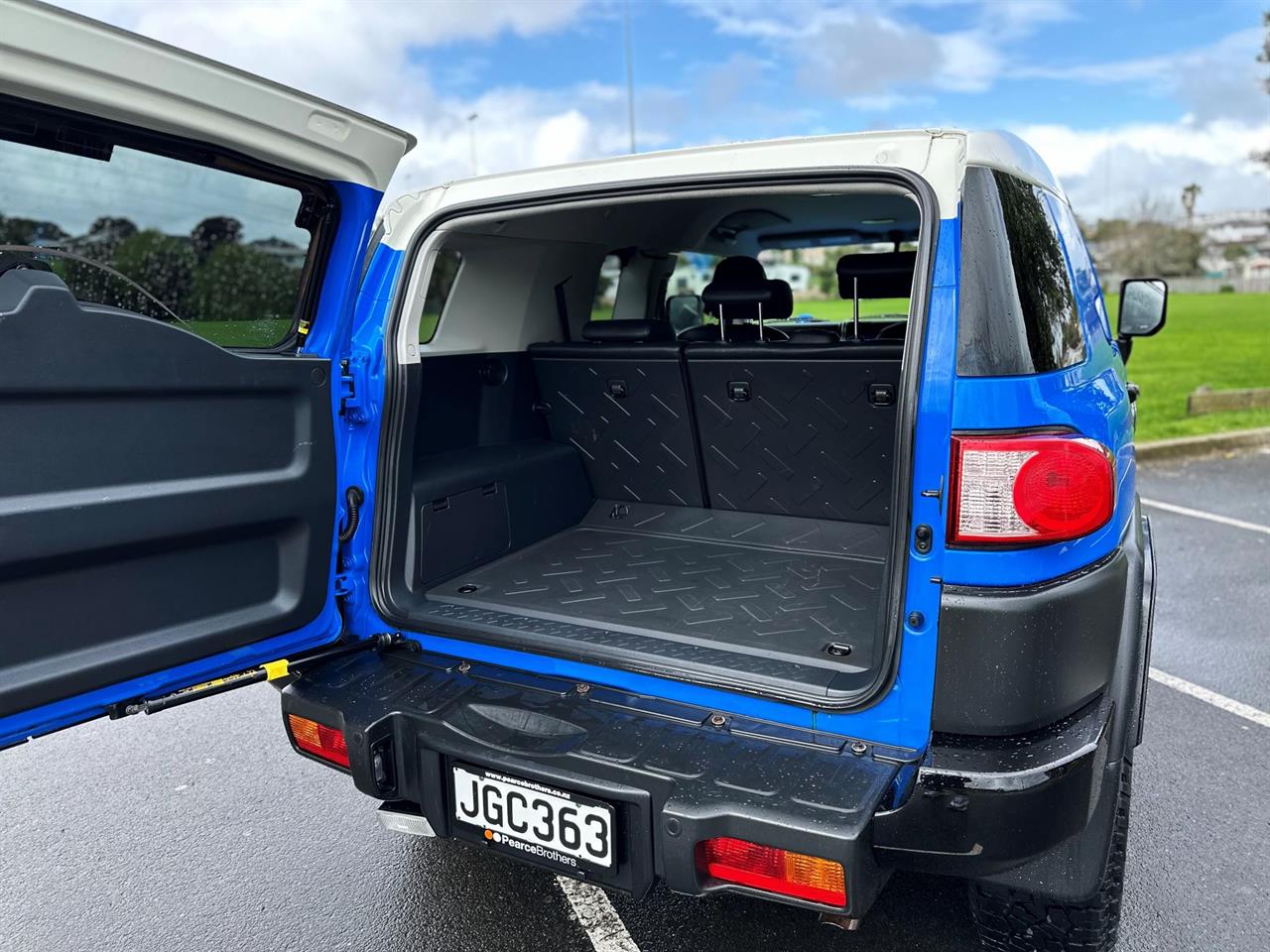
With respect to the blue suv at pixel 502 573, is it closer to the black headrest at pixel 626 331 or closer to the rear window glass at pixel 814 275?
the black headrest at pixel 626 331

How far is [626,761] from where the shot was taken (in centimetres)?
186

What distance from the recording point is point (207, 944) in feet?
7.79

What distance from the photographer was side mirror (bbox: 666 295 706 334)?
17.0 feet

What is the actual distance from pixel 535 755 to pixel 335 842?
1.30m

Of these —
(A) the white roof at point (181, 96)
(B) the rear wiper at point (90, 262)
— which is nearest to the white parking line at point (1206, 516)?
(A) the white roof at point (181, 96)

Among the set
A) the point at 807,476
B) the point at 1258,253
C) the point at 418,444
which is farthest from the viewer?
the point at 1258,253

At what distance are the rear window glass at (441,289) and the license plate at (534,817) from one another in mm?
1736

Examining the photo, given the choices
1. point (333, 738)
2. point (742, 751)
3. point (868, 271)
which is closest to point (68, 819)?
point (333, 738)

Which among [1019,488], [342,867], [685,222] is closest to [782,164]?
[1019,488]

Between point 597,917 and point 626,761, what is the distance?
868mm

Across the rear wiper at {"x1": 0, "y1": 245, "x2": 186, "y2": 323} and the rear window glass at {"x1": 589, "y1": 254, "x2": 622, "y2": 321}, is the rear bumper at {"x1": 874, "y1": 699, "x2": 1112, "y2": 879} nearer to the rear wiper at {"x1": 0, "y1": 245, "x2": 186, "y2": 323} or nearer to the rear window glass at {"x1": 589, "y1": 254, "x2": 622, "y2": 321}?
the rear wiper at {"x1": 0, "y1": 245, "x2": 186, "y2": 323}

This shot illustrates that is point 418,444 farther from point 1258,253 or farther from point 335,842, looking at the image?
point 1258,253

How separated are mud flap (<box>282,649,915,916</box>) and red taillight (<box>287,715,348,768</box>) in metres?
0.04

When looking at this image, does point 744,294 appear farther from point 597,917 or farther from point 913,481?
point 597,917
